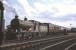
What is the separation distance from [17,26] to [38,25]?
1801 centimetres

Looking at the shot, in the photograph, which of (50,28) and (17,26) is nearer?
(17,26)

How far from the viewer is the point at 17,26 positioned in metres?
52.7

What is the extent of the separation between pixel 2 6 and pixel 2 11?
1572 mm

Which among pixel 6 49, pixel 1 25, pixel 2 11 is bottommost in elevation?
pixel 6 49

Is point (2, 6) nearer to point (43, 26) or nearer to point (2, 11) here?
point (2, 11)

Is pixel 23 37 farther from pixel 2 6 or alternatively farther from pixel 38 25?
pixel 38 25

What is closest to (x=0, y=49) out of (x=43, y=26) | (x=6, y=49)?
(x=6, y=49)

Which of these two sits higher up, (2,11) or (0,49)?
(2,11)

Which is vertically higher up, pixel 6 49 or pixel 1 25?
pixel 1 25

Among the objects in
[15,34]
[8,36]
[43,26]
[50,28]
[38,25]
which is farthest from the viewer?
[50,28]

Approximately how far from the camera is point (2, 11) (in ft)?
110

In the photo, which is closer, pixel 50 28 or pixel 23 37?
pixel 23 37

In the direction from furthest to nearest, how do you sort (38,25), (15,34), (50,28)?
(50,28)
(38,25)
(15,34)

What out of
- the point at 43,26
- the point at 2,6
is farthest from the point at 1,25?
the point at 43,26
